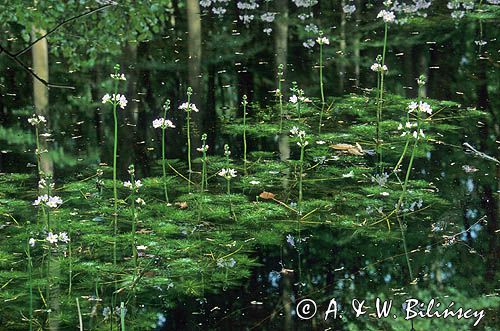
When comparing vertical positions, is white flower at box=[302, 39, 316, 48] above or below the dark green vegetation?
above

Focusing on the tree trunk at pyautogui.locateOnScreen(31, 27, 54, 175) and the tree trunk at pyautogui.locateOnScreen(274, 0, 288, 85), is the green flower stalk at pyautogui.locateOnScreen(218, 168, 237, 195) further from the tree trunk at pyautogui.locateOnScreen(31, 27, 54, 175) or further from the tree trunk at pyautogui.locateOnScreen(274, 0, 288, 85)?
the tree trunk at pyautogui.locateOnScreen(274, 0, 288, 85)

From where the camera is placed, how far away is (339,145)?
573 centimetres

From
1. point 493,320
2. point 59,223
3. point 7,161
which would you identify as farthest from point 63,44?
point 493,320

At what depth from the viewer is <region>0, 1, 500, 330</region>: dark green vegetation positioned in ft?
12.6

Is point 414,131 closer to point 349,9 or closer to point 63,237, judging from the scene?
point 63,237

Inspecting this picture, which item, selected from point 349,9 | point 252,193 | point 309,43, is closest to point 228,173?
point 252,193

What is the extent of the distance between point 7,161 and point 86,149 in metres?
0.53

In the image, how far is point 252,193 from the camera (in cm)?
500

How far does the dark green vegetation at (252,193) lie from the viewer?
3.85 meters

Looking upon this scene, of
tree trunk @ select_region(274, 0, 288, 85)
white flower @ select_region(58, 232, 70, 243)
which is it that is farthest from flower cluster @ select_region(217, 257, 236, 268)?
tree trunk @ select_region(274, 0, 288, 85)

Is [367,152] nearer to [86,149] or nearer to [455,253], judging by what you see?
[455,253]

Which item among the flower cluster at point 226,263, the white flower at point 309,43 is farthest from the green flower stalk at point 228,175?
the white flower at point 309,43

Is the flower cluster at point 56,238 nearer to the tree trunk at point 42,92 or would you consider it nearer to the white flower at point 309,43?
the tree trunk at point 42,92

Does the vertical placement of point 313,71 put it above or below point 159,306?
above
